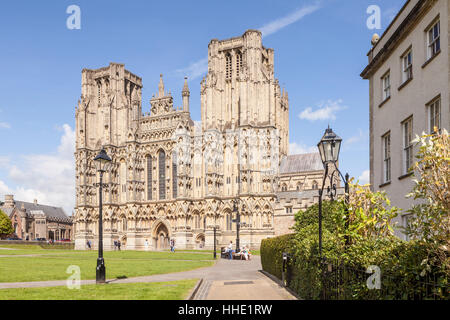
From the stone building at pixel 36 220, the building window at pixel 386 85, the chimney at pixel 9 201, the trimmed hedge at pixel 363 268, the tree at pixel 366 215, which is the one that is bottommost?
the stone building at pixel 36 220

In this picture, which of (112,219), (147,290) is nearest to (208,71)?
(112,219)

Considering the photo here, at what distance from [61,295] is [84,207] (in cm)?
6282

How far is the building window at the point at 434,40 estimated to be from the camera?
48.3 ft

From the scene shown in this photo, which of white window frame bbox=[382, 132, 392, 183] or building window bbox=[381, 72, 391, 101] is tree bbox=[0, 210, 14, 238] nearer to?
white window frame bbox=[382, 132, 392, 183]

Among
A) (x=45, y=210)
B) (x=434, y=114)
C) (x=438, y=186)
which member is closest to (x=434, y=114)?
(x=434, y=114)

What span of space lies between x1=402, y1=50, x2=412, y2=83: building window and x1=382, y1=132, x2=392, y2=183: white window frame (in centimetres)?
279

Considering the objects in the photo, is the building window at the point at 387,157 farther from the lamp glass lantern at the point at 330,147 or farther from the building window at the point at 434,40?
the lamp glass lantern at the point at 330,147

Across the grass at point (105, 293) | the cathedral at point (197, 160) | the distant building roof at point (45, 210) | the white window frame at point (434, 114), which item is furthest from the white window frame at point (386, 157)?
the distant building roof at point (45, 210)

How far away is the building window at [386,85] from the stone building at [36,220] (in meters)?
111

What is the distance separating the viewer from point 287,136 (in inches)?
3219

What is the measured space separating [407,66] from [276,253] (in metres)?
9.70

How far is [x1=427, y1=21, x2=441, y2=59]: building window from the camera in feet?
48.3

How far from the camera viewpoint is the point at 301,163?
78625 millimetres
